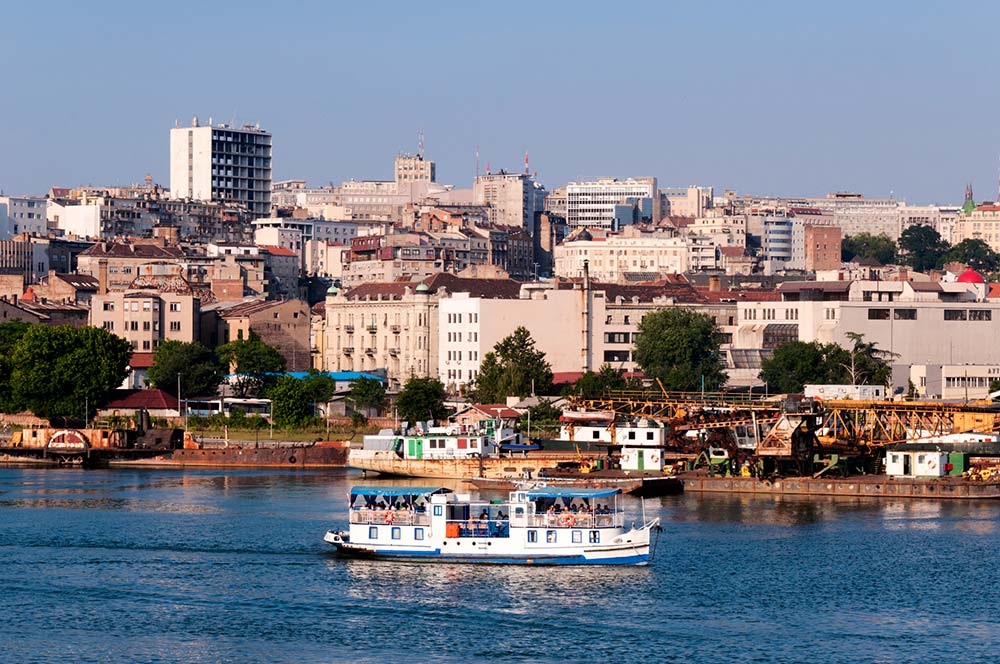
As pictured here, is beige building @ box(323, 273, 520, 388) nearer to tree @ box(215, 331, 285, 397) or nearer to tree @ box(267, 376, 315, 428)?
tree @ box(215, 331, 285, 397)

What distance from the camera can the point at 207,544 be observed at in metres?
59.5

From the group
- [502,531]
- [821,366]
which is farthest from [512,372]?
[502,531]

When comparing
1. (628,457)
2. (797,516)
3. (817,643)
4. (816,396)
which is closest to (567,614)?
(817,643)

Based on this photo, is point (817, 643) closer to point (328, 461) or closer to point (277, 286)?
point (328, 461)

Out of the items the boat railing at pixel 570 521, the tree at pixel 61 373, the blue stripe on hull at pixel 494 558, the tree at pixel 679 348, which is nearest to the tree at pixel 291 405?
the tree at pixel 61 373

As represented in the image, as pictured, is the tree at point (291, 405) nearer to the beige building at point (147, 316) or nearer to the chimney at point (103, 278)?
the beige building at point (147, 316)

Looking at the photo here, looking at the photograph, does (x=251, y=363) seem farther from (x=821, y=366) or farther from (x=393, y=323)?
(x=821, y=366)

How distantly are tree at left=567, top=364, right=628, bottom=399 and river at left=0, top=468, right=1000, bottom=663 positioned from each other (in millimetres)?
33599

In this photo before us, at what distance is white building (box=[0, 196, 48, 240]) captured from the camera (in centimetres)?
19262

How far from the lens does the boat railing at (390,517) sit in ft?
187

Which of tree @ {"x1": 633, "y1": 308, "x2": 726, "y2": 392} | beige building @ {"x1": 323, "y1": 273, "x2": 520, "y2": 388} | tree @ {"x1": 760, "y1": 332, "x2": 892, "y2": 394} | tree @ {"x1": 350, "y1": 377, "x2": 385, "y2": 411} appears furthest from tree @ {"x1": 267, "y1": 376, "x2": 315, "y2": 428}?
tree @ {"x1": 760, "y1": 332, "x2": 892, "y2": 394}

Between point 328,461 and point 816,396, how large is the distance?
21.6 m

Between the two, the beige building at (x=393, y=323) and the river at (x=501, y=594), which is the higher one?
the beige building at (x=393, y=323)

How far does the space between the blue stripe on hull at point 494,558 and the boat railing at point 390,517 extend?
0.82 metres
